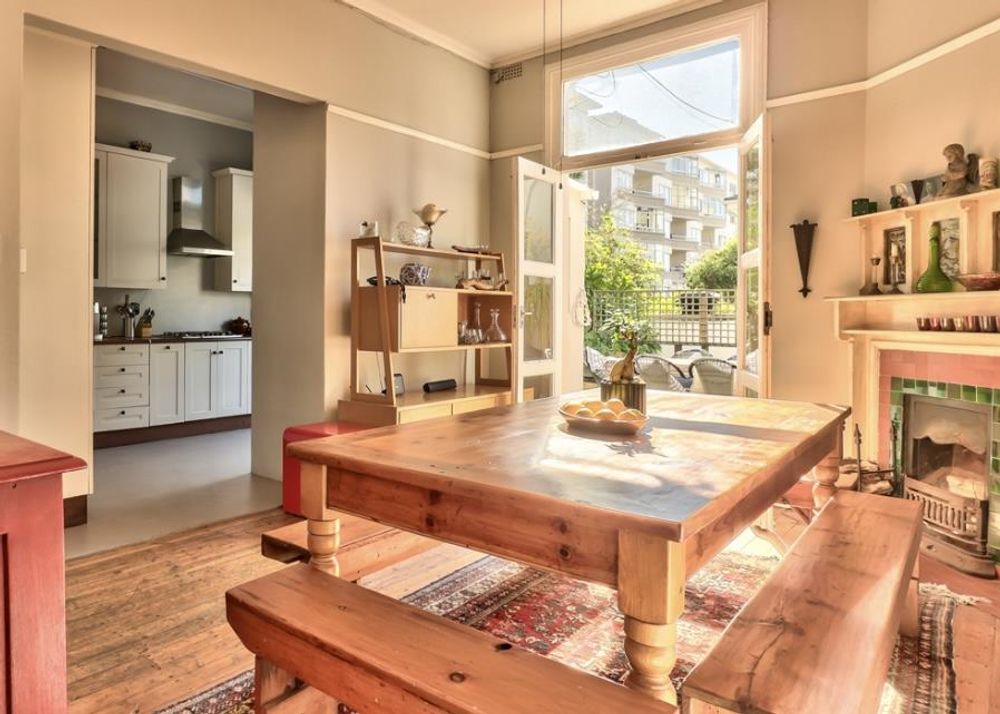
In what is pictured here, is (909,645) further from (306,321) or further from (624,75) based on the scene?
(624,75)

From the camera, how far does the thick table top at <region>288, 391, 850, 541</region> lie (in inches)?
45.8

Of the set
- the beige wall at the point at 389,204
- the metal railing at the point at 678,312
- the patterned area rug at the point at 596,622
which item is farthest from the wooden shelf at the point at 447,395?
the metal railing at the point at 678,312

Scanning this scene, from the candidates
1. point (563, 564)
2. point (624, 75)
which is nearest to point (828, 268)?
point (624, 75)

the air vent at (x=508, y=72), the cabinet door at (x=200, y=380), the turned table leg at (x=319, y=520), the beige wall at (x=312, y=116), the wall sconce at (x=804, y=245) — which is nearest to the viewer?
the turned table leg at (x=319, y=520)

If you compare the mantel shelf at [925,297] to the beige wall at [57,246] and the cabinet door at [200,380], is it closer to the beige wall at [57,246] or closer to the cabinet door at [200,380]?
the beige wall at [57,246]

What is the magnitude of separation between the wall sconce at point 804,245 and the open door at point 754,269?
0.24 metres

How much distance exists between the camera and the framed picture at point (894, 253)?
3.31 meters

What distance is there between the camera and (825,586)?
5.14 feet

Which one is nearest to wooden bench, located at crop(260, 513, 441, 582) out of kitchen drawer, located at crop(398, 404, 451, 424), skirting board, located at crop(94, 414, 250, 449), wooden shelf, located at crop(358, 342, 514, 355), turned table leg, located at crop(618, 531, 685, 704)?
turned table leg, located at crop(618, 531, 685, 704)

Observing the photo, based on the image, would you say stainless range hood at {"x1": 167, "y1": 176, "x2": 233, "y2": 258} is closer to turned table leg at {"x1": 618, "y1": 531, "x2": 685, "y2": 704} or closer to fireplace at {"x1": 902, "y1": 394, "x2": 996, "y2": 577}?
fireplace at {"x1": 902, "y1": 394, "x2": 996, "y2": 577}

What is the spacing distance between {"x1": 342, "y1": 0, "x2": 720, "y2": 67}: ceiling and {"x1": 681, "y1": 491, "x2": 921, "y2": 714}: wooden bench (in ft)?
11.6

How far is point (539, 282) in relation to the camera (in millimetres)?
4664

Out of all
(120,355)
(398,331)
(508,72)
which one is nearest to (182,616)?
(398,331)

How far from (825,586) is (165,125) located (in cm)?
668
